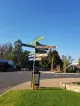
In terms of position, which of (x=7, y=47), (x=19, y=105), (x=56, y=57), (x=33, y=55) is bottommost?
(x=19, y=105)

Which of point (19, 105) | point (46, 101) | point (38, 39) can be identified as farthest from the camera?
point (38, 39)

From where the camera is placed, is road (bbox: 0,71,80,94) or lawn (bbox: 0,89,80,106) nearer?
lawn (bbox: 0,89,80,106)

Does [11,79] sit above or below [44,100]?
above

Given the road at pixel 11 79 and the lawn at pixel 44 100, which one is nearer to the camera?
the lawn at pixel 44 100

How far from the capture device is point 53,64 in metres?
72.2

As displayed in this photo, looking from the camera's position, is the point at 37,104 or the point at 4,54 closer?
the point at 37,104

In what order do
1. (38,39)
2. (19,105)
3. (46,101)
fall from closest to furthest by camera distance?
(19,105) → (46,101) → (38,39)

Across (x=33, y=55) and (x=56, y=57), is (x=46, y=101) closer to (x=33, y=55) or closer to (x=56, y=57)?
(x=33, y=55)

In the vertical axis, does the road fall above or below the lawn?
above

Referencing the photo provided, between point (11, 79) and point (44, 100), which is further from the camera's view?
point (11, 79)

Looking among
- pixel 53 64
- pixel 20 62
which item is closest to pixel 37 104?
pixel 53 64

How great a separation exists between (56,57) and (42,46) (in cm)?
5794

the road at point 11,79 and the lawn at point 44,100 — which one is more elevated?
the road at point 11,79

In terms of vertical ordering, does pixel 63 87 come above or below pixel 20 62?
below
